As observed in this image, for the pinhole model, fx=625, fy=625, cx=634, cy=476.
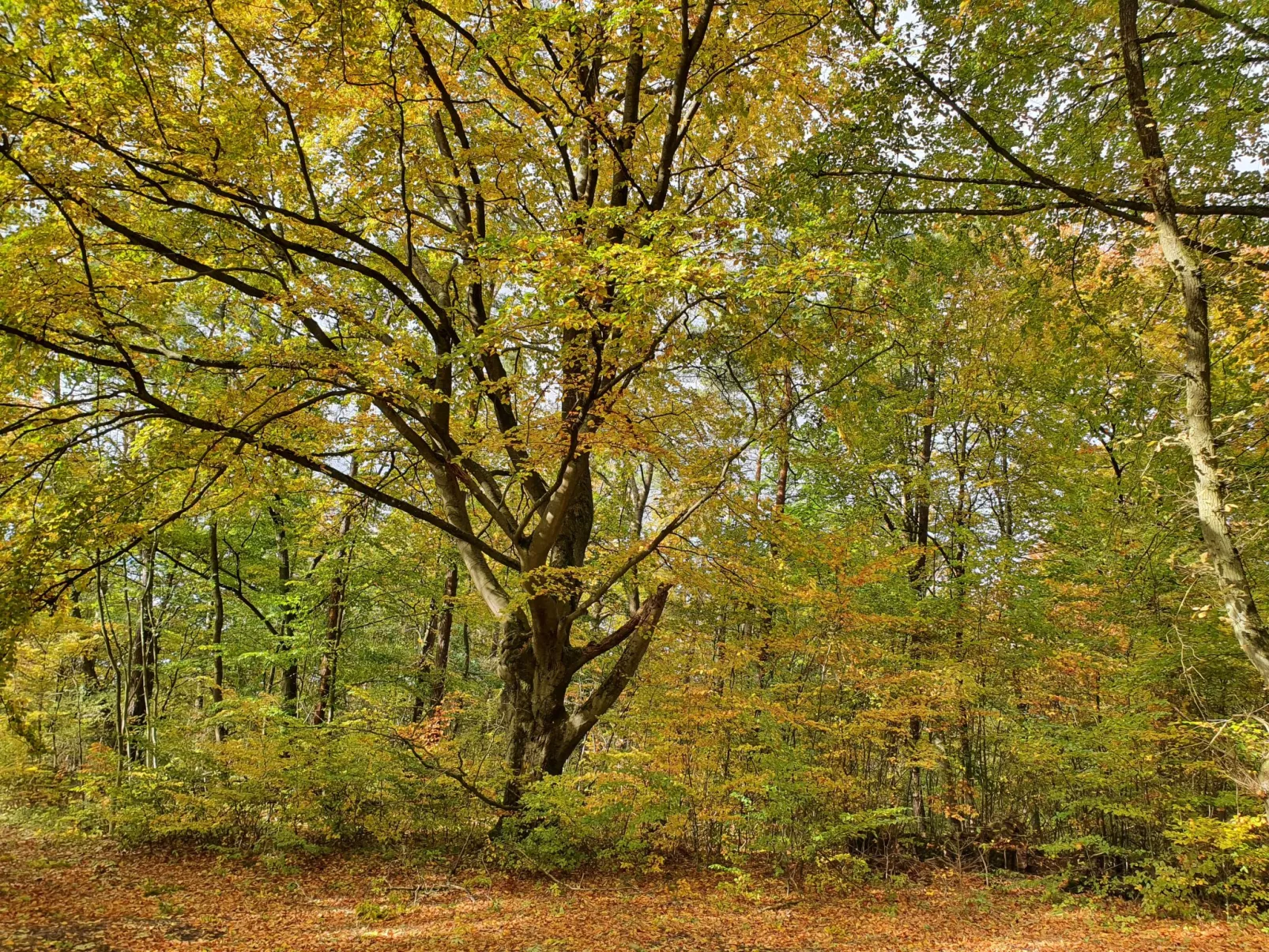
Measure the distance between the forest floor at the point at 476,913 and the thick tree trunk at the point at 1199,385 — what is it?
4.00 m

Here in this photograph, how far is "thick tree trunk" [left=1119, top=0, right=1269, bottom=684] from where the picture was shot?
163 inches

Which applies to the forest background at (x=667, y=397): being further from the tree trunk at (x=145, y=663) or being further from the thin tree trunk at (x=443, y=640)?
the thin tree trunk at (x=443, y=640)

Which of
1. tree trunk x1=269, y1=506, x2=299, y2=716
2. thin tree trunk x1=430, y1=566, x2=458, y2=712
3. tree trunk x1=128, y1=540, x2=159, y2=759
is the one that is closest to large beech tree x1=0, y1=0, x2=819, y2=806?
tree trunk x1=128, y1=540, x2=159, y2=759

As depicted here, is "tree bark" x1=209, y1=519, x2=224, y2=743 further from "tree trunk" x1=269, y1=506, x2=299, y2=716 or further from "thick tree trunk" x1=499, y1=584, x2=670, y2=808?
"thick tree trunk" x1=499, y1=584, x2=670, y2=808

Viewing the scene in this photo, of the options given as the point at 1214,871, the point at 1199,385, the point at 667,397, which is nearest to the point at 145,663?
the point at 667,397

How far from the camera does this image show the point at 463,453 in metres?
7.09

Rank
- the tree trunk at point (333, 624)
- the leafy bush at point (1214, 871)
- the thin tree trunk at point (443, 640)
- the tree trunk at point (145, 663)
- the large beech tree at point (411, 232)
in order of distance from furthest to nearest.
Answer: the thin tree trunk at point (443, 640) → the tree trunk at point (333, 624) → the tree trunk at point (145, 663) → the leafy bush at point (1214, 871) → the large beech tree at point (411, 232)

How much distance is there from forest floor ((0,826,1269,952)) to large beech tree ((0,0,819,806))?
6.28 ft

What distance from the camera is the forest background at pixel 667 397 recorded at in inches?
200

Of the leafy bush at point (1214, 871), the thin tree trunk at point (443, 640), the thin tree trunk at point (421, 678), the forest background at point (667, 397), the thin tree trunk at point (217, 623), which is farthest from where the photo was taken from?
the thin tree trunk at point (443, 640)

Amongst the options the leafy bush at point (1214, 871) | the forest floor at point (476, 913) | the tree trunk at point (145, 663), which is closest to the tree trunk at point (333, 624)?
the tree trunk at point (145, 663)

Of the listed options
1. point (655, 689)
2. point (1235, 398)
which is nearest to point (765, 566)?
point (655, 689)

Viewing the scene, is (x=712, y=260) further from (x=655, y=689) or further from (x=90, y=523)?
(x=655, y=689)

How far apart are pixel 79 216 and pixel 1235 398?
12.1 meters
